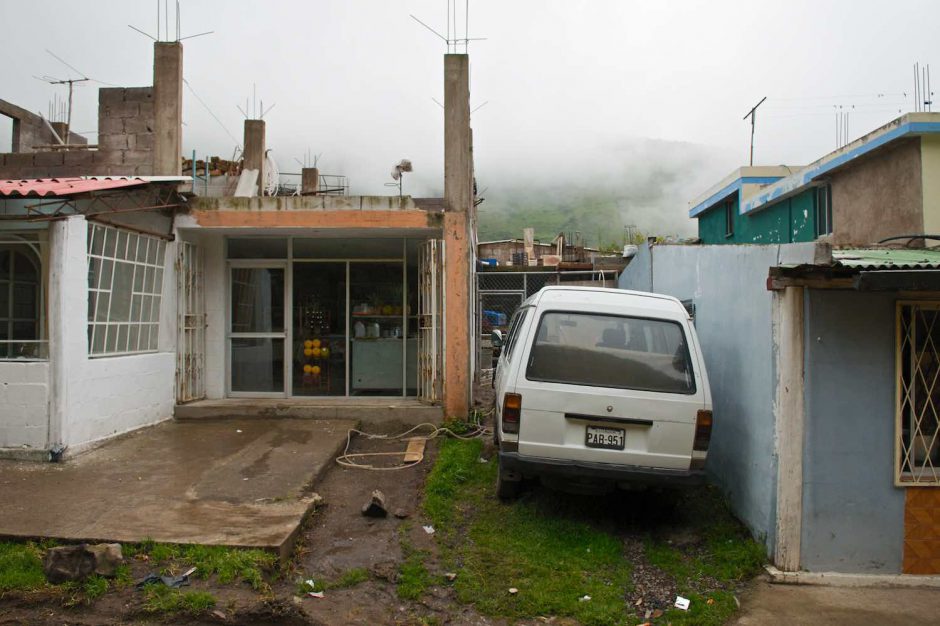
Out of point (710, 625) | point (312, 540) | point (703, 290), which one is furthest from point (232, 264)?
point (710, 625)

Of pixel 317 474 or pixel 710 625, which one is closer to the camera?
pixel 710 625

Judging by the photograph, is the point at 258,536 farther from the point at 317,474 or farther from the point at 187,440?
the point at 187,440

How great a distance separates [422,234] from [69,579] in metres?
6.45

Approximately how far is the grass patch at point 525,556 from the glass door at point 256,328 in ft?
14.6

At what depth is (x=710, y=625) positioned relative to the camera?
4.18 m

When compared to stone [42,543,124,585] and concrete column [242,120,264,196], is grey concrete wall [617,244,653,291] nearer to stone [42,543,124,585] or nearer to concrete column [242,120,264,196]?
stone [42,543,124,585]

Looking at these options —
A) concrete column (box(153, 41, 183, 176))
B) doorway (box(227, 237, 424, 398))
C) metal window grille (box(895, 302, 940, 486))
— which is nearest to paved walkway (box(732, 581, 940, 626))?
metal window grille (box(895, 302, 940, 486))

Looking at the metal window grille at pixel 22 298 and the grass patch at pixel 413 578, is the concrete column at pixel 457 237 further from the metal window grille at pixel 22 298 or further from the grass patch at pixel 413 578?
the metal window grille at pixel 22 298

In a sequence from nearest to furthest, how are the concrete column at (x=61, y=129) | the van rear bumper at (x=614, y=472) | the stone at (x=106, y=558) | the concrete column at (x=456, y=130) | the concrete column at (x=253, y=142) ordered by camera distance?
1. the stone at (x=106, y=558)
2. the van rear bumper at (x=614, y=472)
3. the concrete column at (x=456, y=130)
4. the concrete column at (x=61, y=129)
5. the concrete column at (x=253, y=142)

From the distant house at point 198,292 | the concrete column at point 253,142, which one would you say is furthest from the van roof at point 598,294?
the concrete column at point 253,142

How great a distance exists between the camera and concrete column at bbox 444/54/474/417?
359 inches

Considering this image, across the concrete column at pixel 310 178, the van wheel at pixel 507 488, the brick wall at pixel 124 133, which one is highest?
the concrete column at pixel 310 178

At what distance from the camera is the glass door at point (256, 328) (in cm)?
1021

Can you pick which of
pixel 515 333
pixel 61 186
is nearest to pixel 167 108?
pixel 61 186
